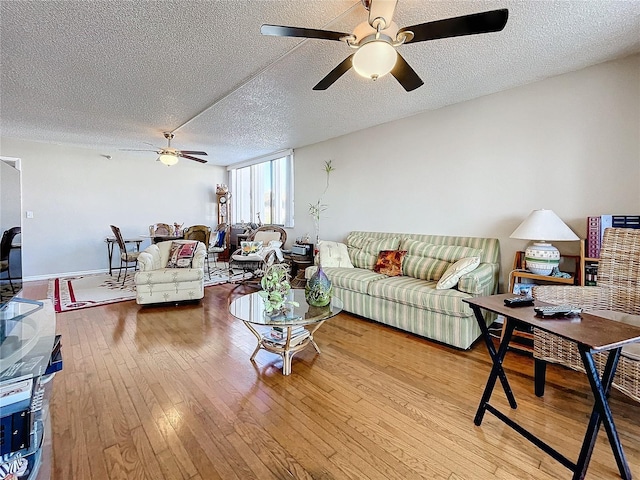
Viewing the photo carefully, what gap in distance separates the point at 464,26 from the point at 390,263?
2604 mm

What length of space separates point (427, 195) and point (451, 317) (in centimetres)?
174

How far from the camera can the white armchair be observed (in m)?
3.95

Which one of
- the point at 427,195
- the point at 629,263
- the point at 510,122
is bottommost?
the point at 629,263

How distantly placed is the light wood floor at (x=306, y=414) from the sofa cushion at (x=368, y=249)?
139 cm

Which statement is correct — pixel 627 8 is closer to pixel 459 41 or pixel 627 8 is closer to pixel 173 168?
pixel 459 41

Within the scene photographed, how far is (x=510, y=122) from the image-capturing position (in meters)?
3.19

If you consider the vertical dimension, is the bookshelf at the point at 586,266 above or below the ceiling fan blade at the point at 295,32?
below

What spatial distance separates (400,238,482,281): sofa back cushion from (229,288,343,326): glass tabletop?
1298 millimetres

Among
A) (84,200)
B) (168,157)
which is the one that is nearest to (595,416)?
(168,157)

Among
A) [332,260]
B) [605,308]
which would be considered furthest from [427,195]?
[605,308]

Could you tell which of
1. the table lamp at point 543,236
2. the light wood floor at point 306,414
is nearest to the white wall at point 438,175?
the table lamp at point 543,236

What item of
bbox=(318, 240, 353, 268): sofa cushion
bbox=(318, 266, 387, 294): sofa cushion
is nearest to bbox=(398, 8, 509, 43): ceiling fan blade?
bbox=(318, 266, 387, 294): sofa cushion

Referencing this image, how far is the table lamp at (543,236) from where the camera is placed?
8.53 ft

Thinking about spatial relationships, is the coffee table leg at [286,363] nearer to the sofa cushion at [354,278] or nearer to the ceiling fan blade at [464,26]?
the sofa cushion at [354,278]
